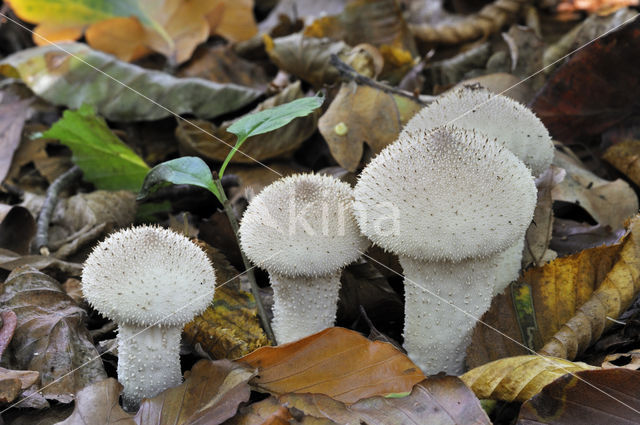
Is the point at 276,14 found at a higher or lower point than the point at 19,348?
higher

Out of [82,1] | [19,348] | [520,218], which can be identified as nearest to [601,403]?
[520,218]

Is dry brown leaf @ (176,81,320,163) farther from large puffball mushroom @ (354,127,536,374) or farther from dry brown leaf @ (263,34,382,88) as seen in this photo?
large puffball mushroom @ (354,127,536,374)

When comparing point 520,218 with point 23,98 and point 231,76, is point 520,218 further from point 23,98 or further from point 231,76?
point 23,98

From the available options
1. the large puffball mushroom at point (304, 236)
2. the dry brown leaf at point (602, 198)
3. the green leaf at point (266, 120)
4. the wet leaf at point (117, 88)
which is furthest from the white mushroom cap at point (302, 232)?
the wet leaf at point (117, 88)

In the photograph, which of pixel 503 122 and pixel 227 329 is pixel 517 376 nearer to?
pixel 503 122

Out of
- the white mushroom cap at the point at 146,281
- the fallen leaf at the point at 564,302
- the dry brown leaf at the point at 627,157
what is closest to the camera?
the white mushroom cap at the point at 146,281

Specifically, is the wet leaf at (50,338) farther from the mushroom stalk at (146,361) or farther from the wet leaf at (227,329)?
the wet leaf at (227,329)
